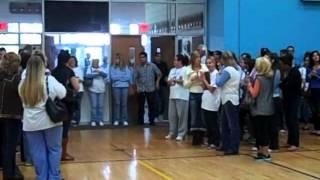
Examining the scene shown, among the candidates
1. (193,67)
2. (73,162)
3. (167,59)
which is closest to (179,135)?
(193,67)

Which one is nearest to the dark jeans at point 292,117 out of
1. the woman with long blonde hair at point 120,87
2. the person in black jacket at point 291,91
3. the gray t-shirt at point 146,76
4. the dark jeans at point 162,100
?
the person in black jacket at point 291,91

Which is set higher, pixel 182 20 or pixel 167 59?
pixel 182 20

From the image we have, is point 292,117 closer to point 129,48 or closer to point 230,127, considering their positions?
point 230,127

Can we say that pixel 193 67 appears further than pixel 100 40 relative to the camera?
No

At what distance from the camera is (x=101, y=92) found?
1415 centimetres

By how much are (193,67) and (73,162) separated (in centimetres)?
295

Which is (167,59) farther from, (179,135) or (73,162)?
(73,162)

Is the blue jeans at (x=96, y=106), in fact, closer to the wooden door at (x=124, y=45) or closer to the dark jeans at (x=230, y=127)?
the wooden door at (x=124, y=45)

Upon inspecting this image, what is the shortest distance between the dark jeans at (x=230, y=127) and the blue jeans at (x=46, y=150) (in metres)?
3.57

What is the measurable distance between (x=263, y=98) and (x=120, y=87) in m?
6.17

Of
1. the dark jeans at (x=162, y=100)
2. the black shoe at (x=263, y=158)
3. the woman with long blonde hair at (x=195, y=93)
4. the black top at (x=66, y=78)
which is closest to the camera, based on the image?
the black top at (x=66, y=78)

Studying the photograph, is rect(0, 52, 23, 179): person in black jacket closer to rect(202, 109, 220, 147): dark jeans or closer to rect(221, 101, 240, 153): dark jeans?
rect(221, 101, 240, 153): dark jeans

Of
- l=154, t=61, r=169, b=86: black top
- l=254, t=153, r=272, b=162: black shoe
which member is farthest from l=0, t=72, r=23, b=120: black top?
l=154, t=61, r=169, b=86: black top

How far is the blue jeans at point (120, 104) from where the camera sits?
14.2 meters
